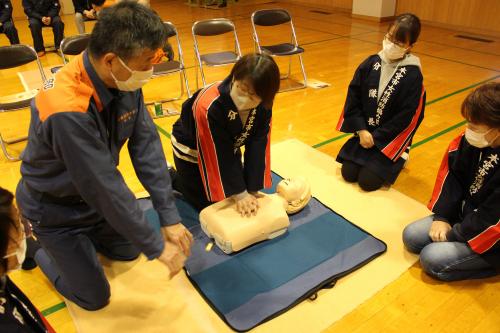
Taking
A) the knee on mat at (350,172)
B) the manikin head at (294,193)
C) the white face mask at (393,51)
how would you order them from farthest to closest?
1. the knee on mat at (350,172)
2. the white face mask at (393,51)
3. the manikin head at (294,193)

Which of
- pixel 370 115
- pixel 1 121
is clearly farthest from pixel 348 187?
pixel 1 121

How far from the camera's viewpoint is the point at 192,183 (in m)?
2.27

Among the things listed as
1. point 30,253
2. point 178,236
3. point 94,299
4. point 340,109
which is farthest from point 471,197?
point 30,253

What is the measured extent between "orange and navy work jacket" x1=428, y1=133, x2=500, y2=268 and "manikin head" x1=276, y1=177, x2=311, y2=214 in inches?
25.2

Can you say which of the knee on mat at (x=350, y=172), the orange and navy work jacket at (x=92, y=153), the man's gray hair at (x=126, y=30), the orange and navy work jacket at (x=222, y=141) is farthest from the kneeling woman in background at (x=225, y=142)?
the knee on mat at (x=350, y=172)

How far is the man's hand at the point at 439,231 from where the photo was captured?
1895 millimetres

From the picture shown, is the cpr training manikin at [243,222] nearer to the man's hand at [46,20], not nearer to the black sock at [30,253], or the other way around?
the black sock at [30,253]

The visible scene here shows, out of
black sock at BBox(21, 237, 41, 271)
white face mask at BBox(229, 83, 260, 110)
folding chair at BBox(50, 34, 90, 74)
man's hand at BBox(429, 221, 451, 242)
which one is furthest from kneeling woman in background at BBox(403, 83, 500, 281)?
folding chair at BBox(50, 34, 90, 74)

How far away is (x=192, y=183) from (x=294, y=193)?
0.57m

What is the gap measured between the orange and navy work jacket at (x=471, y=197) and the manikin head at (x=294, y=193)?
640mm

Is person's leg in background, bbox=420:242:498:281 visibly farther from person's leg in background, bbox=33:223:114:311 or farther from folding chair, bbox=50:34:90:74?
folding chair, bbox=50:34:90:74

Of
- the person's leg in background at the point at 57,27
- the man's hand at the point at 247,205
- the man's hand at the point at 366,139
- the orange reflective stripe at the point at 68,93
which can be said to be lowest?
the man's hand at the point at 247,205

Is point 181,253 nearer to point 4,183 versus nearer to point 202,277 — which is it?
point 202,277

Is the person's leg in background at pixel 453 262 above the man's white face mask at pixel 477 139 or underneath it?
underneath
